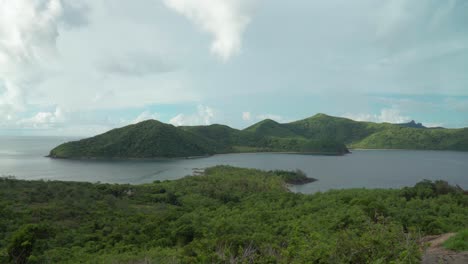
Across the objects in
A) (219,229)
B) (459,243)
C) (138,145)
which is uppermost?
(138,145)

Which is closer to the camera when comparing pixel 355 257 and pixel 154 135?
pixel 355 257

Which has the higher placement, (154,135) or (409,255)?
(154,135)

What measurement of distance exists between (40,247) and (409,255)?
21.7 meters

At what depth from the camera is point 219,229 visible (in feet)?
70.2

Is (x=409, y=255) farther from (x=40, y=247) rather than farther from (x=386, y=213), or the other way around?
(x=40, y=247)

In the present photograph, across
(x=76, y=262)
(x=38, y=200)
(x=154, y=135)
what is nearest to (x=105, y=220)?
(x=76, y=262)

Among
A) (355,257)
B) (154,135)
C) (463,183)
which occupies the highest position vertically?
(154,135)

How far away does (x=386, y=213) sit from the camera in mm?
23844

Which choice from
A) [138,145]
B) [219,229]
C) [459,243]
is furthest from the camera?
[138,145]

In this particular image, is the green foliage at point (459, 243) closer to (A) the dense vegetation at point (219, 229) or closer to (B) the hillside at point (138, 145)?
(A) the dense vegetation at point (219, 229)

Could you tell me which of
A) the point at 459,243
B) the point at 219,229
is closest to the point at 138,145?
the point at 219,229

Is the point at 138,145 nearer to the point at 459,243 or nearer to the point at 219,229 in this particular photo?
the point at 219,229

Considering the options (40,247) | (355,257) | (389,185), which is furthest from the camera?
(389,185)

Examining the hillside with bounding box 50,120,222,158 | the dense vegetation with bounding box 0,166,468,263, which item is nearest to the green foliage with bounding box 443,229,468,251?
the dense vegetation with bounding box 0,166,468,263
